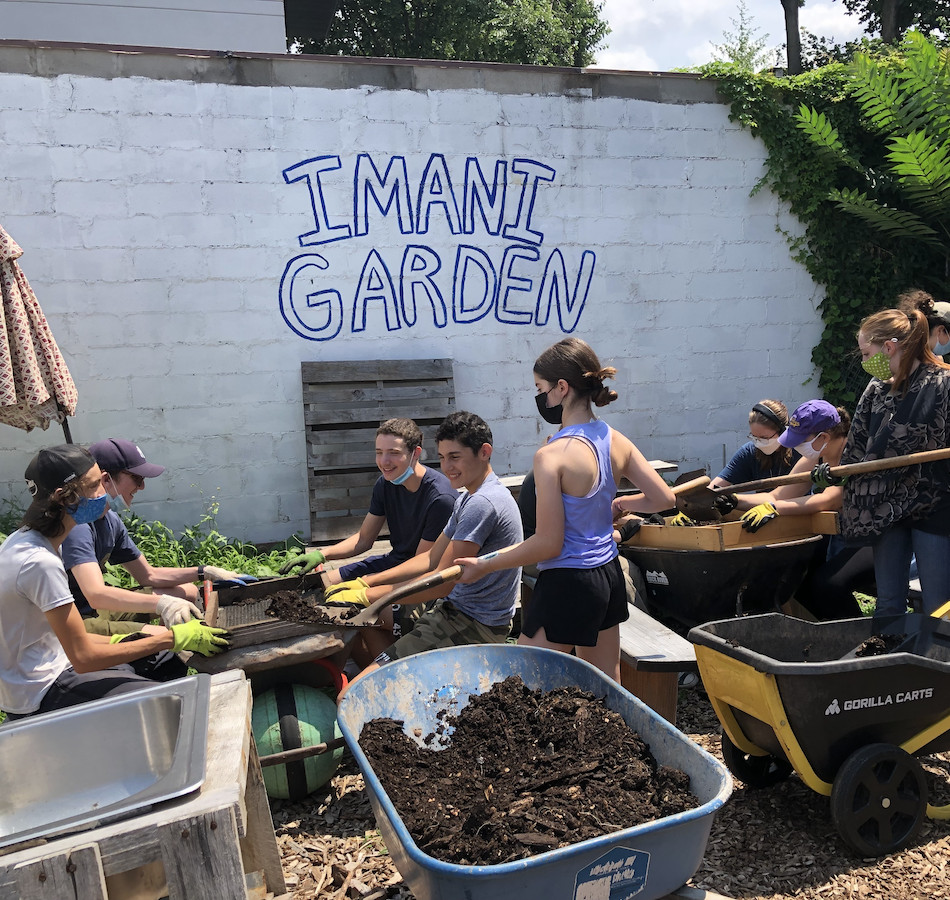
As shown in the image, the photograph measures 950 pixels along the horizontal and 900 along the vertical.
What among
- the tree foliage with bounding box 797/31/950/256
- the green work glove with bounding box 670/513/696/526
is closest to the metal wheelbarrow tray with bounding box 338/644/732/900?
the green work glove with bounding box 670/513/696/526

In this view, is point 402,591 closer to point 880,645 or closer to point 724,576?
point 724,576

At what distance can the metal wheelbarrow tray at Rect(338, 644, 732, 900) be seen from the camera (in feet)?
6.19

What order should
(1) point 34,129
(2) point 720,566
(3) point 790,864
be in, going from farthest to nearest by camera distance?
1. (1) point 34,129
2. (2) point 720,566
3. (3) point 790,864

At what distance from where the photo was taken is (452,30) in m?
21.0

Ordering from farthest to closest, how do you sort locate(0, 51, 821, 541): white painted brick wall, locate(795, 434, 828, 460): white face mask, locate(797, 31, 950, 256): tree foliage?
locate(797, 31, 950, 256): tree foliage < locate(0, 51, 821, 541): white painted brick wall < locate(795, 434, 828, 460): white face mask

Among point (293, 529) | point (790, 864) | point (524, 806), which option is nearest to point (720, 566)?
point (790, 864)

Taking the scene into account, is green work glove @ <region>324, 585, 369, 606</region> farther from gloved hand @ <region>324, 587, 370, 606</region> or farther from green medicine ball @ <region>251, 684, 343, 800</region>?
green medicine ball @ <region>251, 684, 343, 800</region>

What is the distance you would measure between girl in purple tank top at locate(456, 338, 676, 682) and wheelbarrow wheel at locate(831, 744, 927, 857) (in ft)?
3.28

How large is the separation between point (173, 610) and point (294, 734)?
762 millimetres

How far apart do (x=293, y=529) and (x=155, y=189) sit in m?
2.74

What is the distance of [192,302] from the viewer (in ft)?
20.9

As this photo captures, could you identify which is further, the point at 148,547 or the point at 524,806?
the point at 148,547

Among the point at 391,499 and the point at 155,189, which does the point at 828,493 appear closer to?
the point at 391,499

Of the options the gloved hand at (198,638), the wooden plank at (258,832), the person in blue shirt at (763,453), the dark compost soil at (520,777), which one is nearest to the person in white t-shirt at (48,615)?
the gloved hand at (198,638)
